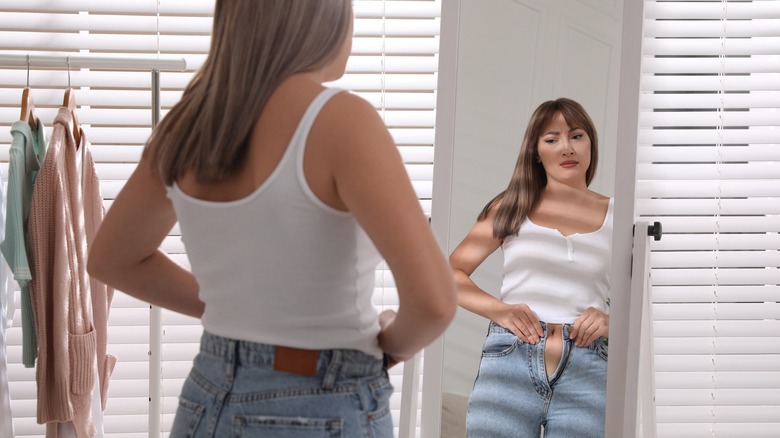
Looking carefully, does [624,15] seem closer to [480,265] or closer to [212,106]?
[480,265]

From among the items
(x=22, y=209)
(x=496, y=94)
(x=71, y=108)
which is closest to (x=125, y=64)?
(x=71, y=108)

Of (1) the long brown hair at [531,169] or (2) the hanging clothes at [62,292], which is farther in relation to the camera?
(2) the hanging clothes at [62,292]

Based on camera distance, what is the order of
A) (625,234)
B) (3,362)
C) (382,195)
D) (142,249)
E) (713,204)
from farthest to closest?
(713,204) → (3,362) → (625,234) → (142,249) → (382,195)

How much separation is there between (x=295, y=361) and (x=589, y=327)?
1.10 metres

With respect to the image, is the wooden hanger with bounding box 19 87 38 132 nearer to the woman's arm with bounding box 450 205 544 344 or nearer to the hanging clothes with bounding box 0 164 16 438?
the hanging clothes with bounding box 0 164 16 438

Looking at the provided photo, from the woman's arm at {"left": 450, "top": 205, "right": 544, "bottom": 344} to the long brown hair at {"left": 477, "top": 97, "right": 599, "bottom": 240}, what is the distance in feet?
0.10

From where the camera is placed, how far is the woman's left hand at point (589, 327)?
1.89 metres

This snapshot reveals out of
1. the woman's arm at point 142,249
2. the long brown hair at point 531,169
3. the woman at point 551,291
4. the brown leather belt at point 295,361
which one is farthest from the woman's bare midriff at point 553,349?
the brown leather belt at point 295,361

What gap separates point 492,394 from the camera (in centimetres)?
197

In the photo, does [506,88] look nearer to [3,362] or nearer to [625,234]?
[625,234]

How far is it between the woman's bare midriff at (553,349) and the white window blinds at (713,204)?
735 millimetres

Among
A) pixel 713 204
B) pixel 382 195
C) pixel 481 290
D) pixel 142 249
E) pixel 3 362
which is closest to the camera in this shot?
pixel 382 195

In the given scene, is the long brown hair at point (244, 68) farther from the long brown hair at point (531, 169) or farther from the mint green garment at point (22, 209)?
the mint green garment at point (22, 209)

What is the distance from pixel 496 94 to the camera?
2.01 m
